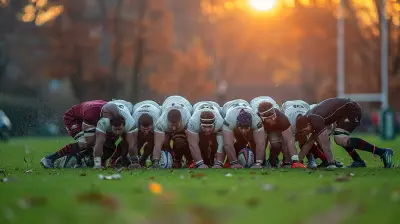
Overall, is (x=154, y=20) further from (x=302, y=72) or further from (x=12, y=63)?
(x=302, y=72)

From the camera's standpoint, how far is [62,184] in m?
11.3

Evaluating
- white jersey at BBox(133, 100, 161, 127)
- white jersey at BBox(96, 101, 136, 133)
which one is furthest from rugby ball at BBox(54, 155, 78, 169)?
white jersey at BBox(133, 100, 161, 127)

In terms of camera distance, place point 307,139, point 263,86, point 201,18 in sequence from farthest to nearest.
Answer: point 263,86 → point 201,18 → point 307,139

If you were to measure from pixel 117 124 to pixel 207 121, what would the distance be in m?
1.48

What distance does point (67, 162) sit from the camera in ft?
52.9

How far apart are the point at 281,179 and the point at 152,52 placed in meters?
49.1

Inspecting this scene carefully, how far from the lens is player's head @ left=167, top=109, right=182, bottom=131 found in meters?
15.0

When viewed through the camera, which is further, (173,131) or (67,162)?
(67,162)

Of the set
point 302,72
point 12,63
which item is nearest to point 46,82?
point 12,63

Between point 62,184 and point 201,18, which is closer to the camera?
point 62,184

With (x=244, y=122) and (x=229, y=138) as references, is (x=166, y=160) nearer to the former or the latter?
(x=229, y=138)

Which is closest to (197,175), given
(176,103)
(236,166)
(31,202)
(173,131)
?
(236,166)

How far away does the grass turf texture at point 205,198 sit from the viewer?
772 centimetres

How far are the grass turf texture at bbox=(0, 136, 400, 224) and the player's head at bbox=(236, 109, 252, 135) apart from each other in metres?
1.63
